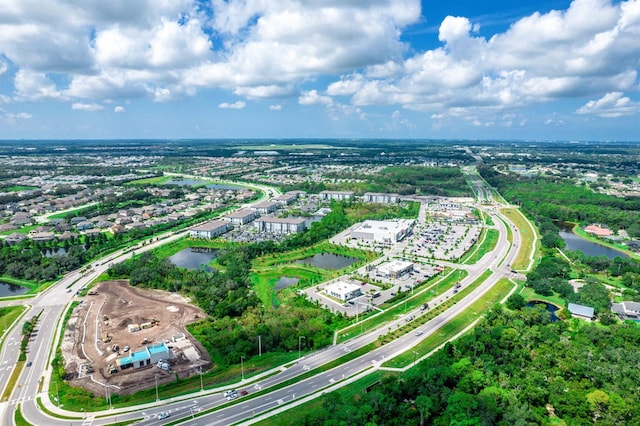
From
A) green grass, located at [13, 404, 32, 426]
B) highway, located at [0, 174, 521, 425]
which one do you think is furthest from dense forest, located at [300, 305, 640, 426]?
green grass, located at [13, 404, 32, 426]

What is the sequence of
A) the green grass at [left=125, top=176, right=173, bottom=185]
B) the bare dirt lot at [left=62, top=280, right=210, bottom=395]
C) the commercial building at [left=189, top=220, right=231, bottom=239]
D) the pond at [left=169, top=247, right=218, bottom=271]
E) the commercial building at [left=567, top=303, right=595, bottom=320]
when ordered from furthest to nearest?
the green grass at [left=125, top=176, right=173, bottom=185], the commercial building at [left=189, top=220, right=231, bottom=239], the pond at [left=169, top=247, right=218, bottom=271], the commercial building at [left=567, top=303, right=595, bottom=320], the bare dirt lot at [left=62, top=280, right=210, bottom=395]

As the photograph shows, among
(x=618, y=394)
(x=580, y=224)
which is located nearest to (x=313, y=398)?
(x=618, y=394)

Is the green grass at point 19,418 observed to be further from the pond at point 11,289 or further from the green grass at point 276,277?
the pond at point 11,289

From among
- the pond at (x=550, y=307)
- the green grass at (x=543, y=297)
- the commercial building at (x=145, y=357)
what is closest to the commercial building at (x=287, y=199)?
the green grass at (x=543, y=297)

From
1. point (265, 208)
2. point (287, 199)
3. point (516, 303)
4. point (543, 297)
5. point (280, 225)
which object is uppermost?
point (287, 199)

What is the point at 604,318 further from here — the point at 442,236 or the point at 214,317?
the point at 214,317

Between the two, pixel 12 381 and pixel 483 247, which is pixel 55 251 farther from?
pixel 483 247

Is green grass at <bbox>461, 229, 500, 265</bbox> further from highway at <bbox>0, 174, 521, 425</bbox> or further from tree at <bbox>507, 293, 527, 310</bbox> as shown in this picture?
tree at <bbox>507, 293, 527, 310</bbox>

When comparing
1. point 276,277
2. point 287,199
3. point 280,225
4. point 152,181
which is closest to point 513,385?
point 276,277
